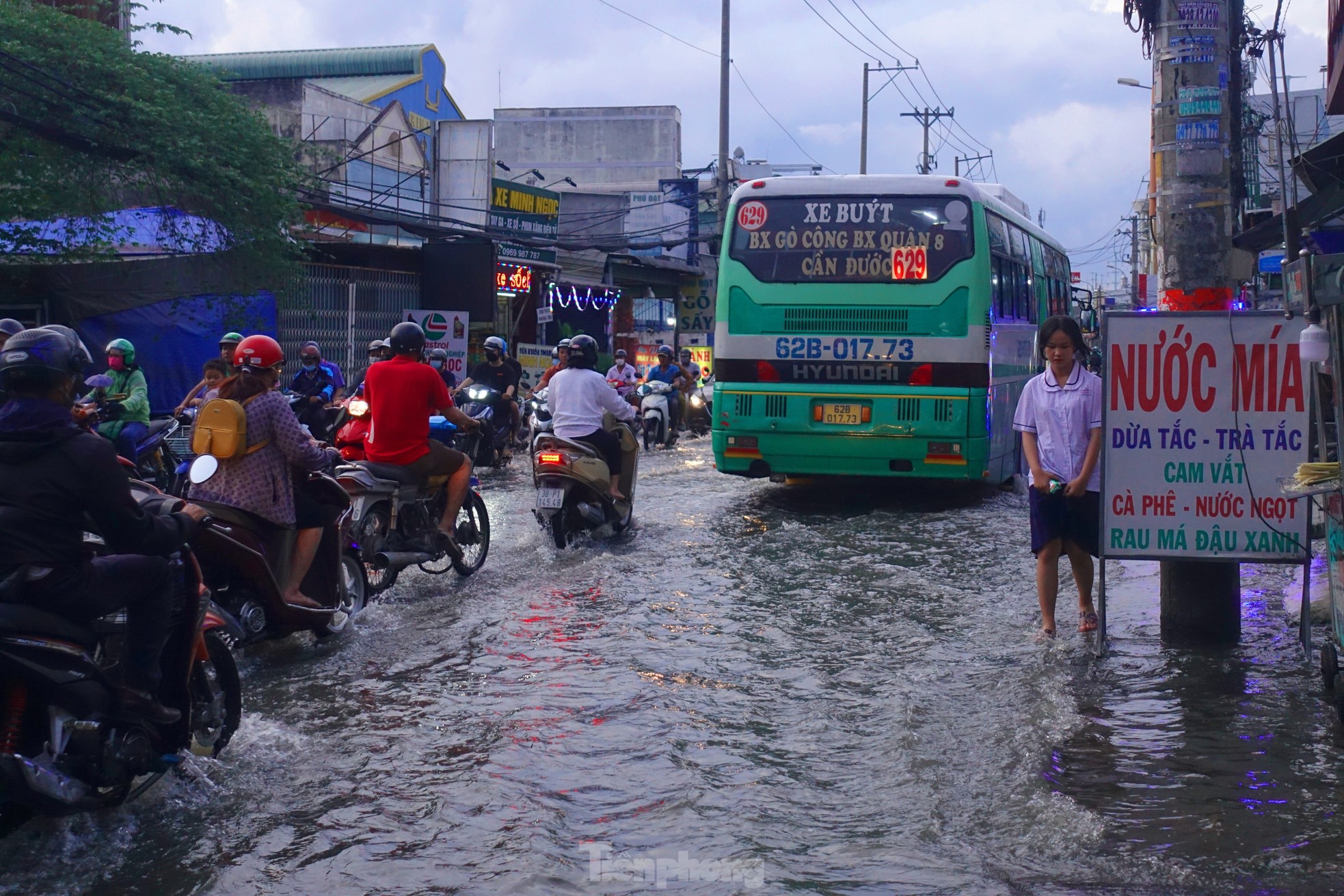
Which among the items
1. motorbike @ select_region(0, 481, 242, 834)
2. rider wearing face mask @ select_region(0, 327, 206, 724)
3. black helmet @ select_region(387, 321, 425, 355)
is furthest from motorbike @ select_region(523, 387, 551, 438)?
rider wearing face mask @ select_region(0, 327, 206, 724)

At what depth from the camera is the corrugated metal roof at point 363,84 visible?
3881 centimetres

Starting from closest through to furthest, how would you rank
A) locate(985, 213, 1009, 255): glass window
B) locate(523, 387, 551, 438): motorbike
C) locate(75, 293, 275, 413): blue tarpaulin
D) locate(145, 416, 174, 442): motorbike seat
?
locate(145, 416, 174, 442): motorbike seat
locate(985, 213, 1009, 255): glass window
locate(523, 387, 551, 438): motorbike
locate(75, 293, 275, 413): blue tarpaulin

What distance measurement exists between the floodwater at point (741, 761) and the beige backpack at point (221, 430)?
3.50 ft

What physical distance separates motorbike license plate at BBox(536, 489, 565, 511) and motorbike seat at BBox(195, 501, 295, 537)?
3594mm

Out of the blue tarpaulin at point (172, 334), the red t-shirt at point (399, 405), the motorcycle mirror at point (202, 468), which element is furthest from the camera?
the blue tarpaulin at point (172, 334)

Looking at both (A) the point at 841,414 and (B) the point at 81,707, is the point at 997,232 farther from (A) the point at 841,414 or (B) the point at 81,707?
(B) the point at 81,707

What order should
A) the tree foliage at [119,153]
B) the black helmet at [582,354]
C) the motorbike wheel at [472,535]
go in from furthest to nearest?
the tree foliage at [119,153] < the black helmet at [582,354] < the motorbike wheel at [472,535]

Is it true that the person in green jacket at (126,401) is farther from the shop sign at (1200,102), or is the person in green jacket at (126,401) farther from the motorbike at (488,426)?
the shop sign at (1200,102)

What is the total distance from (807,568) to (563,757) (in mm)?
4342

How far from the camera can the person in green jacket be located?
438 inches

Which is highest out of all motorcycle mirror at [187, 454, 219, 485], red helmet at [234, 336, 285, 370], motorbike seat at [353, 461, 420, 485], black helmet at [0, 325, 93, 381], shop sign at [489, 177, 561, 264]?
shop sign at [489, 177, 561, 264]

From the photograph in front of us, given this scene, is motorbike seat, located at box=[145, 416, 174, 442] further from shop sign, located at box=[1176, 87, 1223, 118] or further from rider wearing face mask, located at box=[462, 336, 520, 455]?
shop sign, located at box=[1176, 87, 1223, 118]

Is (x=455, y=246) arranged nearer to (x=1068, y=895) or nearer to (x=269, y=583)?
(x=269, y=583)

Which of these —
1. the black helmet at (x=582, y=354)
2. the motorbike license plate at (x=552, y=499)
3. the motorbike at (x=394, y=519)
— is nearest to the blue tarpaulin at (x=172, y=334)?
the black helmet at (x=582, y=354)
